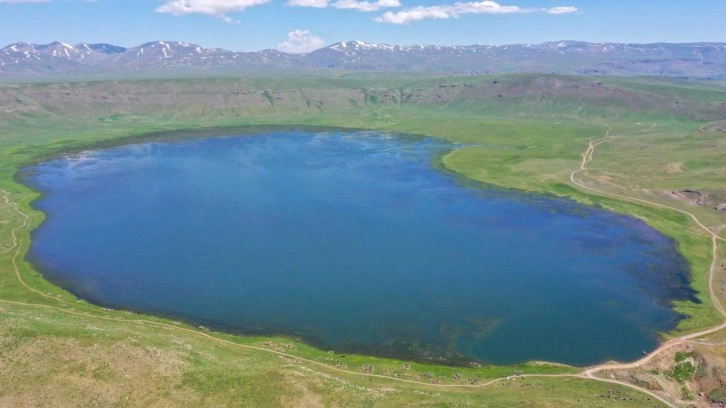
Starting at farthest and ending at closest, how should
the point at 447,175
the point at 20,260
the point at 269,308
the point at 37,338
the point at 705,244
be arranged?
the point at 447,175
the point at 705,244
the point at 20,260
the point at 269,308
the point at 37,338

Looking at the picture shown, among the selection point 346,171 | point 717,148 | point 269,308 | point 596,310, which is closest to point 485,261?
point 596,310

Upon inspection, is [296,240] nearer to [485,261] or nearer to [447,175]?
[485,261]

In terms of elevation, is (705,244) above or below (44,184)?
below

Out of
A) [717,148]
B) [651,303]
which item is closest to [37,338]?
[651,303]

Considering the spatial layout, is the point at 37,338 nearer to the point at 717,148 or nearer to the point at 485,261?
the point at 485,261

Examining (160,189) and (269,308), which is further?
(160,189)

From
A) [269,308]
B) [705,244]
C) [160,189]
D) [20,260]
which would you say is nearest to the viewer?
[269,308]
